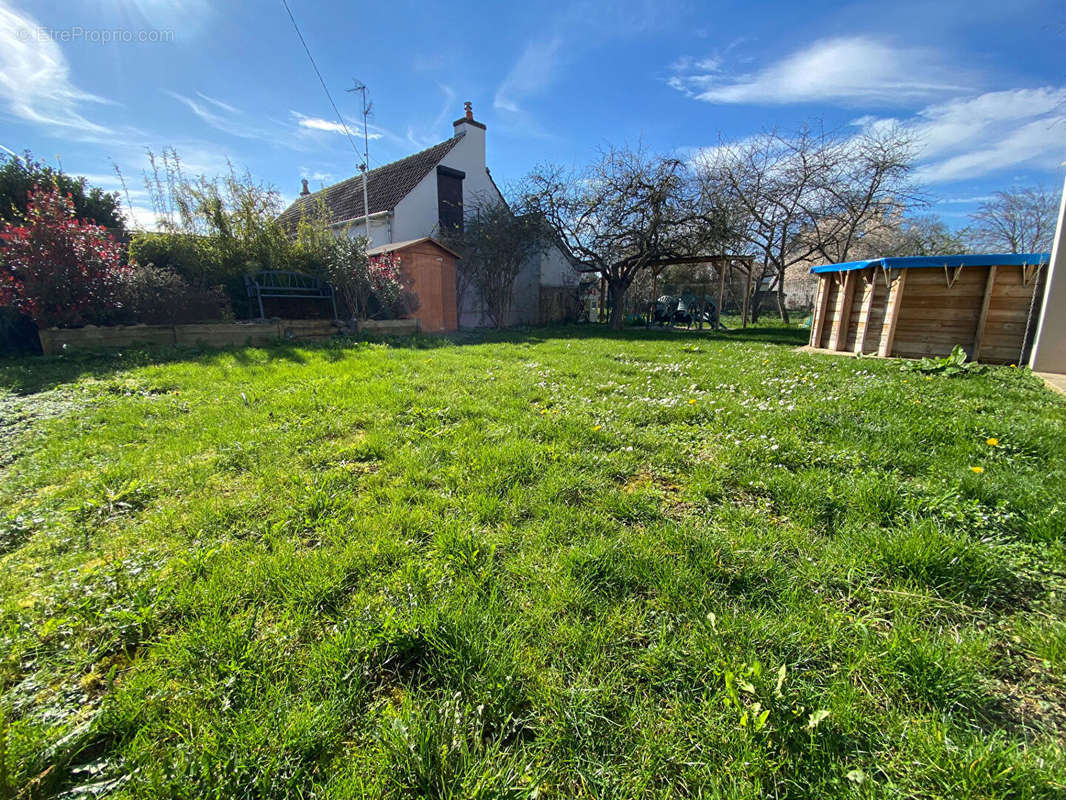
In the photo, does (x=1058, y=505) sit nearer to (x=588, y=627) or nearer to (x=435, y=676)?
(x=588, y=627)

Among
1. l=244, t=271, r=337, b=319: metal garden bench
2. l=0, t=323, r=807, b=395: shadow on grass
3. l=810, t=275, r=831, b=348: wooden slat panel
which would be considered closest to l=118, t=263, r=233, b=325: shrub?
l=244, t=271, r=337, b=319: metal garden bench

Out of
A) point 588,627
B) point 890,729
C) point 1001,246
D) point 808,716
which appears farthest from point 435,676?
point 1001,246

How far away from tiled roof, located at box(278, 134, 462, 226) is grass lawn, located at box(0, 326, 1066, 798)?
1353cm

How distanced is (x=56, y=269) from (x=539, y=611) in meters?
9.13

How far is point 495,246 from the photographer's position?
13758 millimetres

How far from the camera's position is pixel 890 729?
1119 millimetres

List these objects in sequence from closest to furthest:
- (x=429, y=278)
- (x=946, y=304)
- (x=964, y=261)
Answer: (x=964, y=261) → (x=946, y=304) → (x=429, y=278)

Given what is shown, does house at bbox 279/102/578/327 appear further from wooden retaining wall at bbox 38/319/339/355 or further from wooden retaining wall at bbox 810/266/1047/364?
wooden retaining wall at bbox 810/266/1047/364

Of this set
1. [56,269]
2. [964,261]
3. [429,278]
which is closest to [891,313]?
[964,261]

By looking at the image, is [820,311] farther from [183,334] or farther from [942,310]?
[183,334]

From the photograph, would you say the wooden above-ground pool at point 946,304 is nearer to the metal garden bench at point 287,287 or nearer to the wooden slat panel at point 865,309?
the wooden slat panel at point 865,309

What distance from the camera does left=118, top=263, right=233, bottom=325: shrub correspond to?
7043 mm

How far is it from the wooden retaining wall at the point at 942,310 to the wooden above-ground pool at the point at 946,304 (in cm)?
1

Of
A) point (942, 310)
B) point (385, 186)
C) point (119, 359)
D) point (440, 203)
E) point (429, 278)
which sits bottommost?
point (119, 359)
